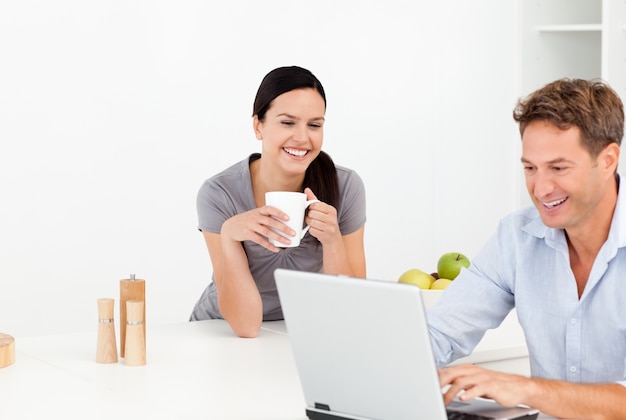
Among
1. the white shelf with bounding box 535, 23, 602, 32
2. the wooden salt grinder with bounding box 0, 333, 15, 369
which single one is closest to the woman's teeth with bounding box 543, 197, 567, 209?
the wooden salt grinder with bounding box 0, 333, 15, 369

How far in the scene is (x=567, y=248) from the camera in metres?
1.81

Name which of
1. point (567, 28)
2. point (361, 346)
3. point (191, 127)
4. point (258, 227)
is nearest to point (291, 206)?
point (258, 227)

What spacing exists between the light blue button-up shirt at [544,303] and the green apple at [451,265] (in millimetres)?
434

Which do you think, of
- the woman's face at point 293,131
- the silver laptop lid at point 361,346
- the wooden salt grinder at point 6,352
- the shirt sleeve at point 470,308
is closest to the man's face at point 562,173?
the shirt sleeve at point 470,308

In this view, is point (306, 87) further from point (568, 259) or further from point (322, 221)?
point (568, 259)

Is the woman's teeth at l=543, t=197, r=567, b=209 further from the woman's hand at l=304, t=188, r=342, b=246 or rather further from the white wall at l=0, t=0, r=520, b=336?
the white wall at l=0, t=0, r=520, b=336

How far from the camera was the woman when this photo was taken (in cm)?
231

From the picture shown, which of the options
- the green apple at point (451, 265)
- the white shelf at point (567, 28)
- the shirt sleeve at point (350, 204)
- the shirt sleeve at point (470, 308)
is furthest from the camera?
the white shelf at point (567, 28)

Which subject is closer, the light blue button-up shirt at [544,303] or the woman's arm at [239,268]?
the light blue button-up shirt at [544,303]

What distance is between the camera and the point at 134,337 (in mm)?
1988

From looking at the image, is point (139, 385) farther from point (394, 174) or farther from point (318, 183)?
point (394, 174)

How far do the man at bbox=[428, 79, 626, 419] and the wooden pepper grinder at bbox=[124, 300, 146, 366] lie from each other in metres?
0.58

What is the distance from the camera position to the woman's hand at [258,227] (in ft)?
6.87

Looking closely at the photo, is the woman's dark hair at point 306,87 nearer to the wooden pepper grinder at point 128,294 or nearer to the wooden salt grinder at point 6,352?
the wooden pepper grinder at point 128,294
